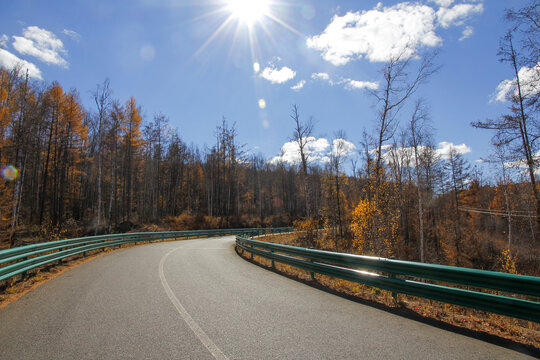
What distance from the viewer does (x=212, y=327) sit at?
4.23m

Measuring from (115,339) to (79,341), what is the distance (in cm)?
47

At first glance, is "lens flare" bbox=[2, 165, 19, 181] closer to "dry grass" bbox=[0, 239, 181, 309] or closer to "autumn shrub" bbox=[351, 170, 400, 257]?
"dry grass" bbox=[0, 239, 181, 309]

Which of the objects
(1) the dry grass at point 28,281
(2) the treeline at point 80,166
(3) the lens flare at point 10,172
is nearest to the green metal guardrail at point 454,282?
(1) the dry grass at point 28,281

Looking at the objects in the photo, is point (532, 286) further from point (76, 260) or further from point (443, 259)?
point (443, 259)

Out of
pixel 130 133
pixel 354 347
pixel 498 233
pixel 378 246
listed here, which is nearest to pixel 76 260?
pixel 354 347

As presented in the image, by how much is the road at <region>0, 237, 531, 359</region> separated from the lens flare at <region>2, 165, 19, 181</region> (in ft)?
66.4

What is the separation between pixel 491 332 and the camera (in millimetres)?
4031

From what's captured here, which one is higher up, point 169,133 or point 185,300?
point 169,133

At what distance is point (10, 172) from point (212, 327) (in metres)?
27.0

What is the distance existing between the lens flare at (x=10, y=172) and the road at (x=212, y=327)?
2025cm

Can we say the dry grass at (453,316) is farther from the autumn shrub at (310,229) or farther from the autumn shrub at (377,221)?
the autumn shrub at (310,229)

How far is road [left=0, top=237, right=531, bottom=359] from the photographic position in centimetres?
341

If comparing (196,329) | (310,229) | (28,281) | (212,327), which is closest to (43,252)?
(28,281)

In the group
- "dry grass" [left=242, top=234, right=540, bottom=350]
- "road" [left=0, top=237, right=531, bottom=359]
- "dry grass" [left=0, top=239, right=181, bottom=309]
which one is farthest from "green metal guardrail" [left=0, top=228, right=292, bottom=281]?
"dry grass" [left=242, top=234, right=540, bottom=350]
